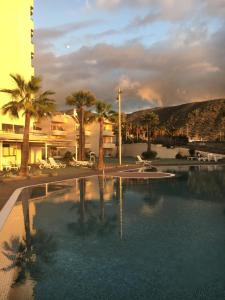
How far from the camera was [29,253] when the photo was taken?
7.58m

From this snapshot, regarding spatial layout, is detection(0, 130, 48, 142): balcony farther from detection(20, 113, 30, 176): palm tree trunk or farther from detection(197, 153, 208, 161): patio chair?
detection(197, 153, 208, 161): patio chair

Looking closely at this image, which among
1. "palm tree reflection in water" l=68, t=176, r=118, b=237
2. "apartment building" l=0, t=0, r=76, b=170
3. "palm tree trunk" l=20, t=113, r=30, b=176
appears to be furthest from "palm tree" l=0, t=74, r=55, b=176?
"palm tree reflection in water" l=68, t=176, r=118, b=237

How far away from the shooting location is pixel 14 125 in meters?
40.7

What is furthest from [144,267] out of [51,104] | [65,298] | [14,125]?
[14,125]

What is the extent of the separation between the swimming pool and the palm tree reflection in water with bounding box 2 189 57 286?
2 cm

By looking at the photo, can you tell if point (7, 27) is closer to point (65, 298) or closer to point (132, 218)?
point (132, 218)

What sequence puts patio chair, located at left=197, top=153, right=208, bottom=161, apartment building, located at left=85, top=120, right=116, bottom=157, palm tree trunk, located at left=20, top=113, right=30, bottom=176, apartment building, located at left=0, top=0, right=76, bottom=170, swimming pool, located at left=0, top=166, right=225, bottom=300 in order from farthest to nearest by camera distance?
apartment building, located at left=85, top=120, right=116, bottom=157, patio chair, located at left=197, top=153, right=208, bottom=161, apartment building, located at left=0, top=0, right=76, bottom=170, palm tree trunk, located at left=20, top=113, right=30, bottom=176, swimming pool, located at left=0, top=166, right=225, bottom=300

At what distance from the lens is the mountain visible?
549ft

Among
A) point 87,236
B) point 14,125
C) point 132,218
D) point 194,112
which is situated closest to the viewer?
point 87,236

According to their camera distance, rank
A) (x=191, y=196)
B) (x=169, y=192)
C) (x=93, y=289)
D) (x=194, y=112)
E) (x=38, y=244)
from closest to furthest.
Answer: (x=93, y=289), (x=38, y=244), (x=191, y=196), (x=169, y=192), (x=194, y=112)

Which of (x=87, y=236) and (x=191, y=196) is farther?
(x=191, y=196)

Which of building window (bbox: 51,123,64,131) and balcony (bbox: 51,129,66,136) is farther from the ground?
building window (bbox: 51,123,64,131)

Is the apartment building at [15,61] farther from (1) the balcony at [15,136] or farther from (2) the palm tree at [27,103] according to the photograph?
(2) the palm tree at [27,103]

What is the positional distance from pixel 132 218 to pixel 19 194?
7.41 meters
